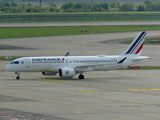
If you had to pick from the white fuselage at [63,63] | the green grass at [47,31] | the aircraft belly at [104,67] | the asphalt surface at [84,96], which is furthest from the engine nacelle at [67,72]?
the green grass at [47,31]

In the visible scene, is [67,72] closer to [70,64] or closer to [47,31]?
[70,64]

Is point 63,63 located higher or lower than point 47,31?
higher

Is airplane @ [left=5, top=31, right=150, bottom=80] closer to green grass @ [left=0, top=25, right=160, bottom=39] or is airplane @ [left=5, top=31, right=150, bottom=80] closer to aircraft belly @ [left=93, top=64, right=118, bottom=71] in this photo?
aircraft belly @ [left=93, top=64, right=118, bottom=71]

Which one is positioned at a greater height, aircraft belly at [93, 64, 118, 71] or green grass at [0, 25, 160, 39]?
aircraft belly at [93, 64, 118, 71]

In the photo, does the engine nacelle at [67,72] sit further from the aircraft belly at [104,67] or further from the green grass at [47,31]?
Answer: the green grass at [47,31]

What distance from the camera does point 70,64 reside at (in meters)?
68.0

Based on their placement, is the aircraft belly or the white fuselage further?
the aircraft belly

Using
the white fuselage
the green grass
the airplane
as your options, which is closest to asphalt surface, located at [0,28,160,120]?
the airplane

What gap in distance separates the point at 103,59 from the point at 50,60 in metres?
8.31

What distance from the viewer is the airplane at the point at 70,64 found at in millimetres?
66188

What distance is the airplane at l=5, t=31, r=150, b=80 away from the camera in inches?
2606

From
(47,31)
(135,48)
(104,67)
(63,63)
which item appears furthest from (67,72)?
(47,31)

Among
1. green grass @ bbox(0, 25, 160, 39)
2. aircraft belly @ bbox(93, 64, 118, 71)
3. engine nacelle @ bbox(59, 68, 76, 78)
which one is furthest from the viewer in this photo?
green grass @ bbox(0, 25, 160, 39)

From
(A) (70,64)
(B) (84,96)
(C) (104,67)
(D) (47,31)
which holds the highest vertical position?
(B) (84,96)
